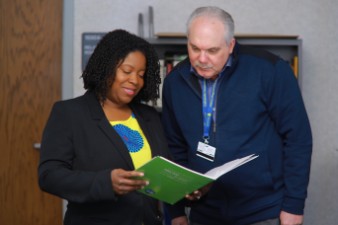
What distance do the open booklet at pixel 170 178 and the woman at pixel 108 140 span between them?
0.04m

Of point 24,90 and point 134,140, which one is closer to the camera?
point 134,140

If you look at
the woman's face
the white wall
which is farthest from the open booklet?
the white wall

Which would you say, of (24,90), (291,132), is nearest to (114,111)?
(291,132)

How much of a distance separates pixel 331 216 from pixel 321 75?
1046mm

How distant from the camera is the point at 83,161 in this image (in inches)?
58.7

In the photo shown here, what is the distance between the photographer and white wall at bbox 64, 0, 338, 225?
3242 millimetres

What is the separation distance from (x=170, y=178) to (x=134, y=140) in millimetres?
274

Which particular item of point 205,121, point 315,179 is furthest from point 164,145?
point 315,179

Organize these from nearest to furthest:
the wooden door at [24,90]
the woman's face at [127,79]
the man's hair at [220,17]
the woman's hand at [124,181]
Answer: the woman's hand at [124,181] < the woman's face at [127,79] < the man's hair at [220,17] < the wooden door at [24,90]

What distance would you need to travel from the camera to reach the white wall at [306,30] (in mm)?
3242

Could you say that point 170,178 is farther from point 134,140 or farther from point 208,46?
point 208,46

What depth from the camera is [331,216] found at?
132 inches

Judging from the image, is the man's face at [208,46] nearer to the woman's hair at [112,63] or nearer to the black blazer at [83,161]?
the woman's hair at [112,63]

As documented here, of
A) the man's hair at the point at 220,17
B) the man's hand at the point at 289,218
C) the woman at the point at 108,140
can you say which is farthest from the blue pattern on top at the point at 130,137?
the man's hand at the point at 289,218
